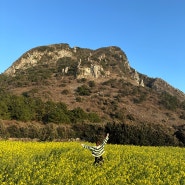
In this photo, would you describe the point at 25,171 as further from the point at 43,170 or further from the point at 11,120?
the point at 11,120

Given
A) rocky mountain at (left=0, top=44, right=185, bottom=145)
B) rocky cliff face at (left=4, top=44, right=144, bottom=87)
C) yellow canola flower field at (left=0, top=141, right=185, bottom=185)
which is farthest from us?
rocky cliff face at (left=4, top=44, right=144, bottom=87)

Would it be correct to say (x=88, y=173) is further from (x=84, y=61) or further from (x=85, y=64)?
(x=84, y=61)

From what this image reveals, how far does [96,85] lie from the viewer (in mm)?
96500

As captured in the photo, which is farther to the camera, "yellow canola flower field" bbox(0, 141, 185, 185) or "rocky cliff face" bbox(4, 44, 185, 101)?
"rocky cliff face" bbox(4, 44, 185, 101)

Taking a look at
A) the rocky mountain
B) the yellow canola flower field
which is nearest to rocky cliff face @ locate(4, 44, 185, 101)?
the rocky mountain

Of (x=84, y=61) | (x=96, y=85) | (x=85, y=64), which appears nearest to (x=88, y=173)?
(x=96, y=85)

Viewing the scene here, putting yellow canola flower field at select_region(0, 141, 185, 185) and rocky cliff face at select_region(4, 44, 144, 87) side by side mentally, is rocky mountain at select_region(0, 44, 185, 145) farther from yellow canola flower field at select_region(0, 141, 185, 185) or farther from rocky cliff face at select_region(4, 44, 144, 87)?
yellow canola flower field at select_region(0, 141, 185, 185)

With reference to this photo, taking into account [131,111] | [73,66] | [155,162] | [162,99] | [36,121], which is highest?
[73,66]

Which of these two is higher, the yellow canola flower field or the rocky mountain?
the rocky mountain

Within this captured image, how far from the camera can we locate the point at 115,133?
41.1 meters

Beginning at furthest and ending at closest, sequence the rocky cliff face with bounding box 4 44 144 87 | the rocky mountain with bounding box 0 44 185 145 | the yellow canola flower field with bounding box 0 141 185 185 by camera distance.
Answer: the rocky cliff face with bounding box 4 44 144 87 < the rocky mountain with bounding box 0 44 185 145 < the yellow canola flower field with bounding box 0 141 185 185

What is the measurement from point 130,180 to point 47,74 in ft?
284

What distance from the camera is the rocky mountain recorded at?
263 feet

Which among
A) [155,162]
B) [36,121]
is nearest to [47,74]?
[36,121]
